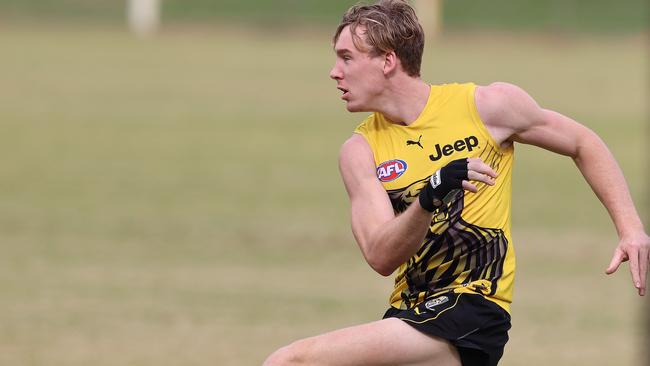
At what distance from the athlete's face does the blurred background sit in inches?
172

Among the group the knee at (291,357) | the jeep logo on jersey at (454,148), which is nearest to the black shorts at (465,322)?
the knee at (291,357)

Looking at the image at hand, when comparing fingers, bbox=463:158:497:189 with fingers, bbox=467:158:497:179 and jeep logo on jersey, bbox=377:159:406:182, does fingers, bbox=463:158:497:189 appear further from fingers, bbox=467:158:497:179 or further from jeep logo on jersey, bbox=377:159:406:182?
jeep logo on jersey, bbox=377:159:406:182

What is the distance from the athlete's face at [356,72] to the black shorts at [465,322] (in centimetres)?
90

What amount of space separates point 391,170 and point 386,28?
60 cm

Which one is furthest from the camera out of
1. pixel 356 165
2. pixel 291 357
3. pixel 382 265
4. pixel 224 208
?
pixel 224 208

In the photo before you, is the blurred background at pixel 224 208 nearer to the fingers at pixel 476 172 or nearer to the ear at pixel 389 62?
the ear at pixel 389 62

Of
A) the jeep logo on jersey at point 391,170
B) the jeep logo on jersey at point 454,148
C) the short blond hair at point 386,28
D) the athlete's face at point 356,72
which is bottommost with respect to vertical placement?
the jeep logo on jersey at point 391,170

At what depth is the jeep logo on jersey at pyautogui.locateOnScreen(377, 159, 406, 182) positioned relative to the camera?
5770mm

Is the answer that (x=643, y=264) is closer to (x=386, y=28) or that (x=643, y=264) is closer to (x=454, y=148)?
(x=454, y=148)

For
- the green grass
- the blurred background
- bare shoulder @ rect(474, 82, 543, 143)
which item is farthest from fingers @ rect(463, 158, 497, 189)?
the green grass

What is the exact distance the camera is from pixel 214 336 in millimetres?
10648

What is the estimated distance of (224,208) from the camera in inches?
654

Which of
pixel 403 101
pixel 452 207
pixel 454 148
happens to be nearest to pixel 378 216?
pixel 452 207

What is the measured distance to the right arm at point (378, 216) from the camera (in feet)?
17.0
